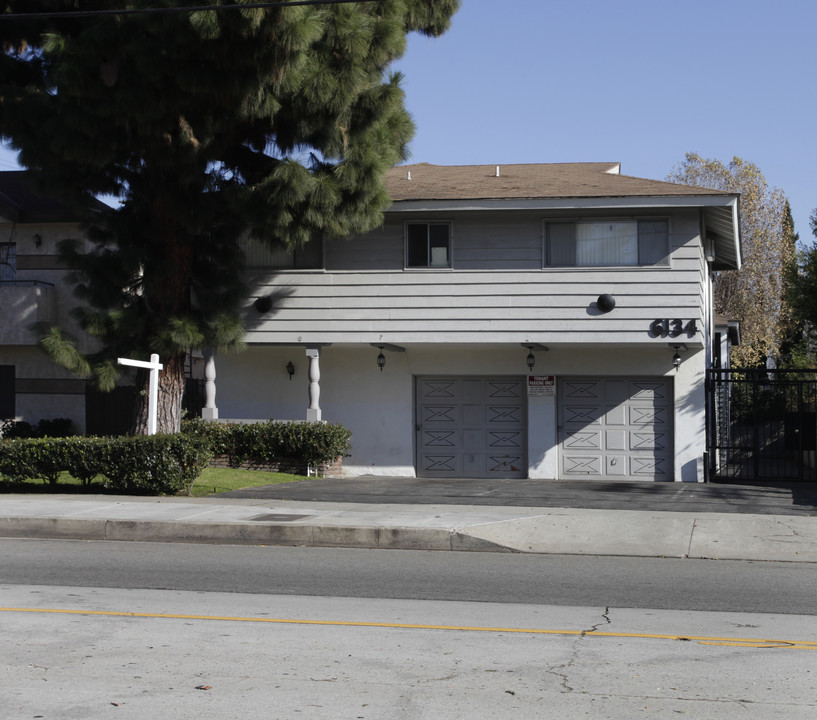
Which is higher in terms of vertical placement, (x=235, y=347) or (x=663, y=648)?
(x=235, y=347)

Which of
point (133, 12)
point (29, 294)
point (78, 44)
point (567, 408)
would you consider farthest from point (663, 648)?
point (29, 294)

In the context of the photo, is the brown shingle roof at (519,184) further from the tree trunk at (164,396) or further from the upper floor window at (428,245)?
the tree trunk at (164,396)

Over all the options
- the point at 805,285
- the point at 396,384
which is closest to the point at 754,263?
the point at 805,285

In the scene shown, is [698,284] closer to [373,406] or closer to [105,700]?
[373,406]

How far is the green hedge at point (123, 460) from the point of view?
52.6 feet

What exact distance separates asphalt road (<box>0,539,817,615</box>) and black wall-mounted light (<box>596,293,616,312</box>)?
911 cm

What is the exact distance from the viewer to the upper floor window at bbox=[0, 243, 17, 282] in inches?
942

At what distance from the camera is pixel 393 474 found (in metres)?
22.1

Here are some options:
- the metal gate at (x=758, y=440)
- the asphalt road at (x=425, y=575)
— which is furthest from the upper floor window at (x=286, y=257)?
the asphalt road at (x=425, y=575)

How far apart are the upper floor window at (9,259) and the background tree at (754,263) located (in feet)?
103

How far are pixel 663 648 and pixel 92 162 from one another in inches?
517

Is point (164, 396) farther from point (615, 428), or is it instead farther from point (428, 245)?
point (615, 428)

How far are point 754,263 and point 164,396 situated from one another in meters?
34.4

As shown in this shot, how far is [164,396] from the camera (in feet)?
61.5
